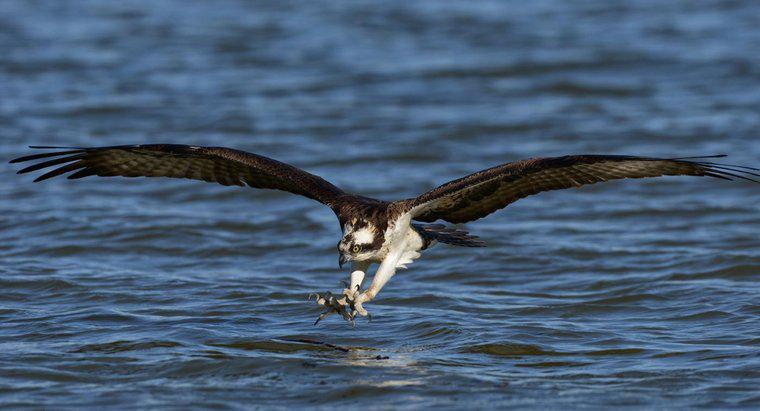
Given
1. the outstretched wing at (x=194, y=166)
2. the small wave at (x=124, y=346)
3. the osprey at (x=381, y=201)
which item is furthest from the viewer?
the outstretched wing at (x=194, y=166)

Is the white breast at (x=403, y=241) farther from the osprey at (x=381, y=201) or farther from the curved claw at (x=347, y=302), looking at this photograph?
the curved claw at (x=347, y=302)

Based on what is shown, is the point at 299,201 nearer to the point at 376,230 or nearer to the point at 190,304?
the point at 190,304

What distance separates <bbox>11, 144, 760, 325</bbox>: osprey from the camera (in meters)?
7.73

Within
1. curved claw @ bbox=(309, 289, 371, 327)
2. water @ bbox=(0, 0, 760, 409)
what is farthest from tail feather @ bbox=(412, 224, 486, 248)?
curved claw @ bbox=(309, 289, 371, 327)

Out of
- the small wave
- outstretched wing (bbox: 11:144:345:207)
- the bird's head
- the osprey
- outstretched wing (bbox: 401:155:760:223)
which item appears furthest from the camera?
outstretched wing (bbox: 11:144:345:207)

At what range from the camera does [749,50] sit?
19938 millimetres

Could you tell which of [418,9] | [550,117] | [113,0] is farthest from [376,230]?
[113,0]

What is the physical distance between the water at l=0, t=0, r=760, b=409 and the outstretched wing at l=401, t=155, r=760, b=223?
847 millimetres

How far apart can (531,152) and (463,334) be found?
645cm

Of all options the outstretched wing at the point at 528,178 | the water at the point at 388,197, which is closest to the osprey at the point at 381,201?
the outstretched wing at the point at 528,178

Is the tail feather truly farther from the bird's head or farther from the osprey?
the bird's head

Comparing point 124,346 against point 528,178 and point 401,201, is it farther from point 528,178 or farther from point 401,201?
point 528,178

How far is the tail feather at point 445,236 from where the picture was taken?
8680 millimetres

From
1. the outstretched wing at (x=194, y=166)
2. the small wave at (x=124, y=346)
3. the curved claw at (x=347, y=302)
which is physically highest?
the outstretched wing at (x=194, y=166)
